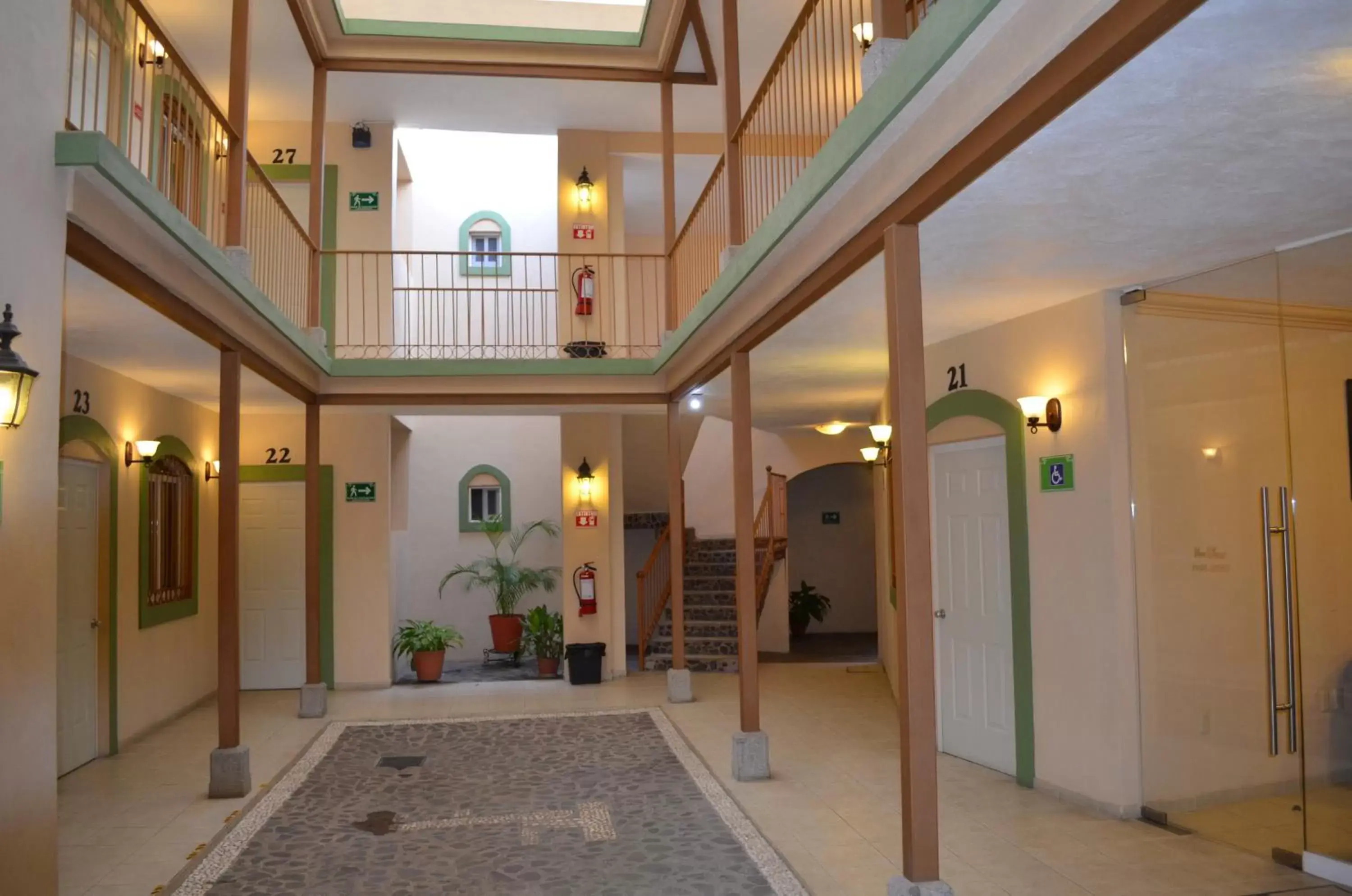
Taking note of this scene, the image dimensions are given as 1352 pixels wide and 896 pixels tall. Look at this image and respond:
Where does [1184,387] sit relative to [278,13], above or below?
below

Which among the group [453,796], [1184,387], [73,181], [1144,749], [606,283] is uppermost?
[606,283]

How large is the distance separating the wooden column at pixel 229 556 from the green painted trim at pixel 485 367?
300cm

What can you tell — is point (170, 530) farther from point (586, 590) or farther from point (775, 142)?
point (775, 142)

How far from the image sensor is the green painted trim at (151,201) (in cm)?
410

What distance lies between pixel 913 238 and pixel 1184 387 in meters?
2.47

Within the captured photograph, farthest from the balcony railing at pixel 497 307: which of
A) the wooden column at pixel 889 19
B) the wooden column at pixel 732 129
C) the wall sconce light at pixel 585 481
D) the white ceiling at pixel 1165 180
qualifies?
the wooden column at pixel 889 19

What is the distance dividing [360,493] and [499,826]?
597 centimetres

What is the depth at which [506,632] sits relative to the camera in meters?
13.0

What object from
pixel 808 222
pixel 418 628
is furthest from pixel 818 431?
pixel 808 222

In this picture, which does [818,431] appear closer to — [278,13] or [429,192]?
[429,192]

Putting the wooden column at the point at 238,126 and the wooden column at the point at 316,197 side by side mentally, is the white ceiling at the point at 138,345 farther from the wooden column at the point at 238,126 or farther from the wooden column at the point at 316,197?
the wooden column at the point at 316,197

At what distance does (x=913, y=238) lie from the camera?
4.21 meters

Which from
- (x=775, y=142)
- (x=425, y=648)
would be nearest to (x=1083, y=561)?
(x=775, y=142)

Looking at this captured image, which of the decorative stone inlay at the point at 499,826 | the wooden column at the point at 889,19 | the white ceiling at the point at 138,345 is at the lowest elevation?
the decorative stone inlay at the point at 499,826
